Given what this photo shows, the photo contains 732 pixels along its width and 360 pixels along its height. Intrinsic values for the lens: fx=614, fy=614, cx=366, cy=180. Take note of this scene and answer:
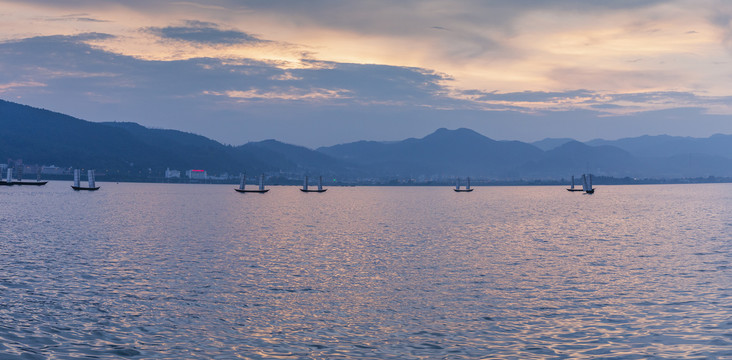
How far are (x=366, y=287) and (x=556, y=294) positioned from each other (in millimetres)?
10684

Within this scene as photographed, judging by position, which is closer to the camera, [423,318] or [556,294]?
[423,318]

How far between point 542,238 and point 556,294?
3947 centimetres

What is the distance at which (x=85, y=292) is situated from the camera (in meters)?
32.8

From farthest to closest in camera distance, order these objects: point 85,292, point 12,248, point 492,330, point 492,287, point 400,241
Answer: point 400,241
point 12,248
point 492,287
point 85,292
point 492,330

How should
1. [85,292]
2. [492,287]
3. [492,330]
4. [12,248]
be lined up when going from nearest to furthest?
[492,330] < [85,292] < [492,287] < [12,248]

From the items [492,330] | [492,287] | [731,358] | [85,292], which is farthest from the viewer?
[492,287]

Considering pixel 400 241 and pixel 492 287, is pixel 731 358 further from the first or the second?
pixel 400 241

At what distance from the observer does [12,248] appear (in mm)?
54031

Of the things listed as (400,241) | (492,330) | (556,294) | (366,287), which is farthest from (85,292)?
(400,241)

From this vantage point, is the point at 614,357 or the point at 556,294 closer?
the point at 614,357

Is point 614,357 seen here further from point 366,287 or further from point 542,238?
point 542,238

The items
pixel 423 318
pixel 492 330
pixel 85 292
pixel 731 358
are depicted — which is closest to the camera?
pixel 731 358

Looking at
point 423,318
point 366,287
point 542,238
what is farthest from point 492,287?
point 542,238

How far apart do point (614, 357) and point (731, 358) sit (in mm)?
3944
